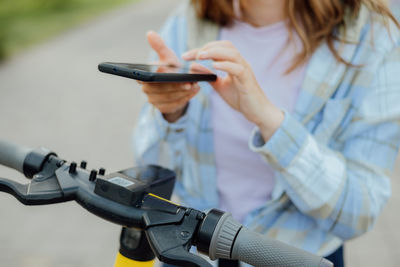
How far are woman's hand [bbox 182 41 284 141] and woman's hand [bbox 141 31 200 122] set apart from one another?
0.25ft

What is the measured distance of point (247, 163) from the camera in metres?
1.40

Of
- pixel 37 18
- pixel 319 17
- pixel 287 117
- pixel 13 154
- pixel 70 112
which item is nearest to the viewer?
pixel 13 154

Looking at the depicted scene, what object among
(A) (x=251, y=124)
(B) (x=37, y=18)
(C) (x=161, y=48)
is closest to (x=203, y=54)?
(C) (x=161, y=48)

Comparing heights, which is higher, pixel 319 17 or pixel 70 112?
pixel 319 17

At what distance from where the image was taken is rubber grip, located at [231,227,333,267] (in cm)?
76

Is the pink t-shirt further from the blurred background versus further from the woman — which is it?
the blurred background

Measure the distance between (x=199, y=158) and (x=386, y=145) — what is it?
1.63 ft

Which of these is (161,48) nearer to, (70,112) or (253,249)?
(253,249)

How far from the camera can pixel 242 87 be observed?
1.11 m

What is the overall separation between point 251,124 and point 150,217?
2.05ft

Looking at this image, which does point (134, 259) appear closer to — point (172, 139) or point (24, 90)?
point (172, 139)

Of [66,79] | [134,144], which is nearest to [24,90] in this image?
[66,79]

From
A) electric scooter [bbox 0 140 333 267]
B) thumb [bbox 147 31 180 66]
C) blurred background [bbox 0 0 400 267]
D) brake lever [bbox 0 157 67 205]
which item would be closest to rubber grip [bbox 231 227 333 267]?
electric scooter [bbox 0 140 333 267]

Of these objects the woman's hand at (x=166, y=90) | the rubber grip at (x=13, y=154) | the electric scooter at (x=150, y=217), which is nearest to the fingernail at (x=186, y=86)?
the woman's hand at (x=166, y=90)
